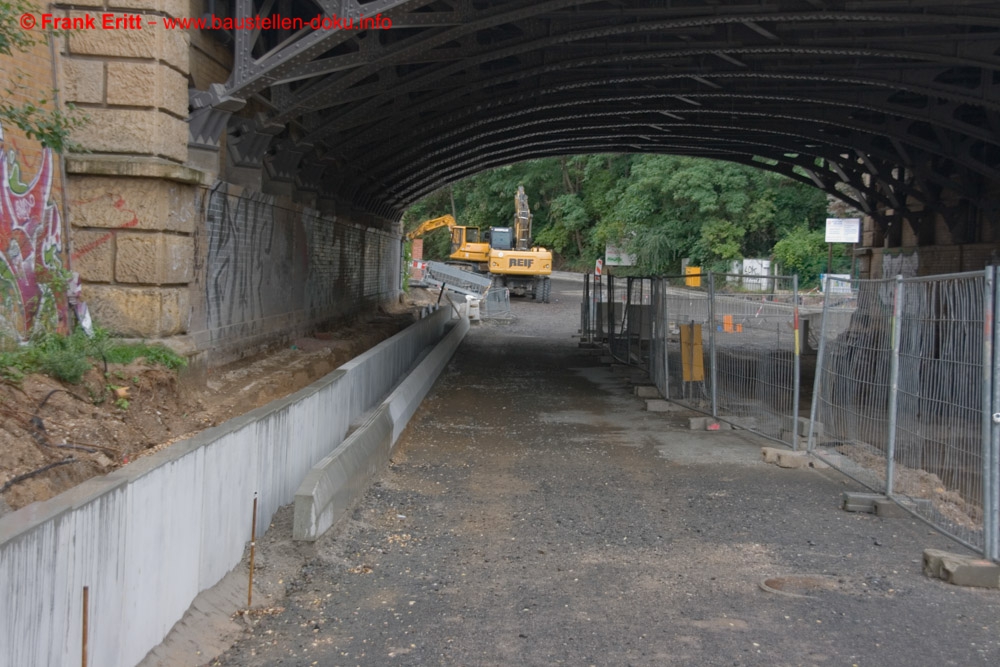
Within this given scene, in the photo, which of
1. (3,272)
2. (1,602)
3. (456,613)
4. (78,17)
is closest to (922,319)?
(456,613)

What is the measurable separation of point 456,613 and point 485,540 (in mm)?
1565

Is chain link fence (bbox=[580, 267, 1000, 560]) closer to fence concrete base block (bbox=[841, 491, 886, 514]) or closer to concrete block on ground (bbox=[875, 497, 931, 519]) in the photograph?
concrete block on ground (bbox=[875, 497, 931, 519])

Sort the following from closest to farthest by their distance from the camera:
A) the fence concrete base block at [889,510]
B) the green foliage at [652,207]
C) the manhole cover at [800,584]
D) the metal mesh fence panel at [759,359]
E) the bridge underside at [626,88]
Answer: the manhole cover at [800,584], the fence concrete base block at [889,510], the metal mesh fence panel at [759,359], the bridge underside at [626,88], the green foliage at [652,207]

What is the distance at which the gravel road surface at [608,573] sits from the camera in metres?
4.87

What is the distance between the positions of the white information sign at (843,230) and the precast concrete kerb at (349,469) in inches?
1484

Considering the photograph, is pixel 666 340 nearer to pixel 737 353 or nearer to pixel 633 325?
pixel 737 353

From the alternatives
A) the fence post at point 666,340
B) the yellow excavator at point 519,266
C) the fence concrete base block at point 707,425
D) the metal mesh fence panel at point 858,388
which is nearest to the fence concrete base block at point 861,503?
the metal mesh fence panel at point 858,388

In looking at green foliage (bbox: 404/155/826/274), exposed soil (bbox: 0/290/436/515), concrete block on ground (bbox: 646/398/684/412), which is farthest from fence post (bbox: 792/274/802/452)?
green foliage (bbox: 404/155/826/274)

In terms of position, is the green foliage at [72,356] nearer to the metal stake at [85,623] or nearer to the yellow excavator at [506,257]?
the metal stake at [85,623]

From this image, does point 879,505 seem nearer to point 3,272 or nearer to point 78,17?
point 3,272

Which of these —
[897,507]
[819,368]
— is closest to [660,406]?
[819,368]

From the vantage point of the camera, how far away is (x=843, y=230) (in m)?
45.8

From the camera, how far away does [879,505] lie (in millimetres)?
7664

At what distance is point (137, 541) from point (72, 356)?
14.0ft
